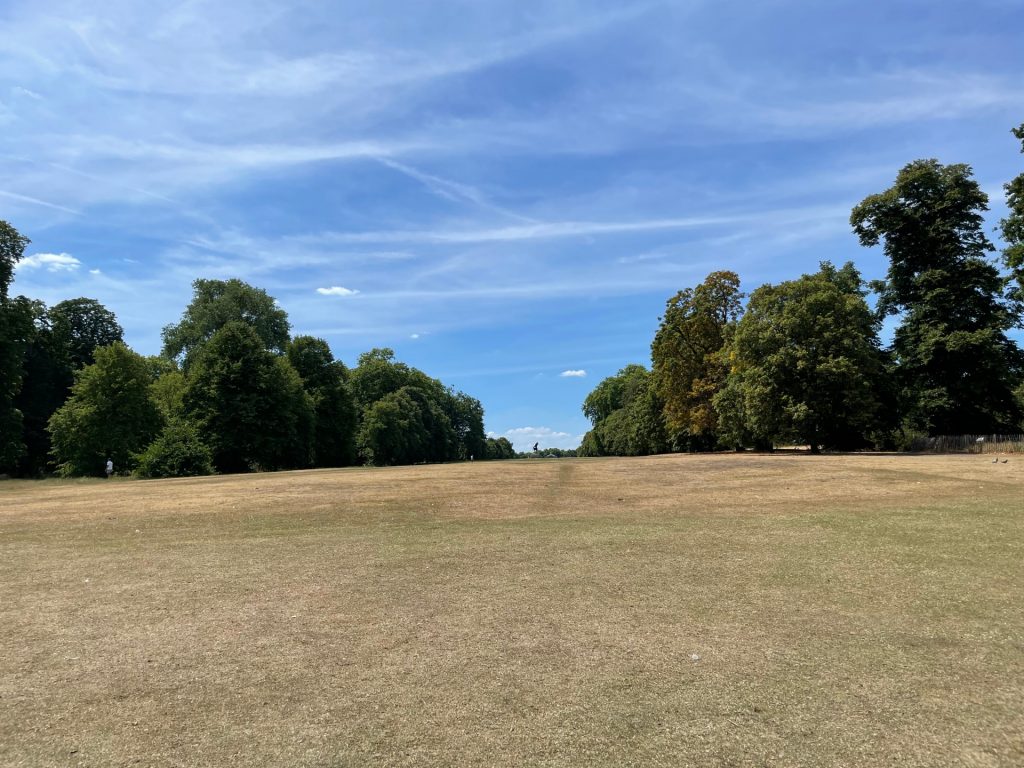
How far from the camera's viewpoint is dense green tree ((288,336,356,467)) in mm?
71938

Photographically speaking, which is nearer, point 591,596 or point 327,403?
point 591,596

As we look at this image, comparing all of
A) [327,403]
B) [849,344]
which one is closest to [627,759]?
[849,344]

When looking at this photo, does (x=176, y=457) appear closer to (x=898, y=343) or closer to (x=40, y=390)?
(x=40, y=390)

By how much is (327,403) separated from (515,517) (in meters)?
58.9

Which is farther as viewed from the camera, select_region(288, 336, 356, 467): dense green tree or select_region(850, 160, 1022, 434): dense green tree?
select_region(288, 336, 356, 467): dense green tree

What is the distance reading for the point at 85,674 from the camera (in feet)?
20.0

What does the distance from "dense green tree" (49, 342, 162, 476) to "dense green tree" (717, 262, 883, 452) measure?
48109mm

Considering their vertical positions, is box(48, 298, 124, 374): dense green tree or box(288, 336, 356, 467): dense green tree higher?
box(48, 298, 124, 374): dense green tree

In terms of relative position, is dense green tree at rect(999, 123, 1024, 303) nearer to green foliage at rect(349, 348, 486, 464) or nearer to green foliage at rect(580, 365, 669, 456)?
green foliage at rect(580, 365, 669, 456)

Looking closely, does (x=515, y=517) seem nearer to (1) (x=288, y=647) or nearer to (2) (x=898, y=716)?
(1) (x=288, y=647)

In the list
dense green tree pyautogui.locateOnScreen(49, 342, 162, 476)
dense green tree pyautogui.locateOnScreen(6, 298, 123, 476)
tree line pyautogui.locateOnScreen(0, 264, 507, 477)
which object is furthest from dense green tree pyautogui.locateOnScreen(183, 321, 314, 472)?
dense green tree pyautogui.locateOnScreen(6, 298, 123, 476)

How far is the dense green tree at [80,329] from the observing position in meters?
66.9

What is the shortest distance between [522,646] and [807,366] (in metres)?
47.2

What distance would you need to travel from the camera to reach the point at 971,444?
47.2 metres
